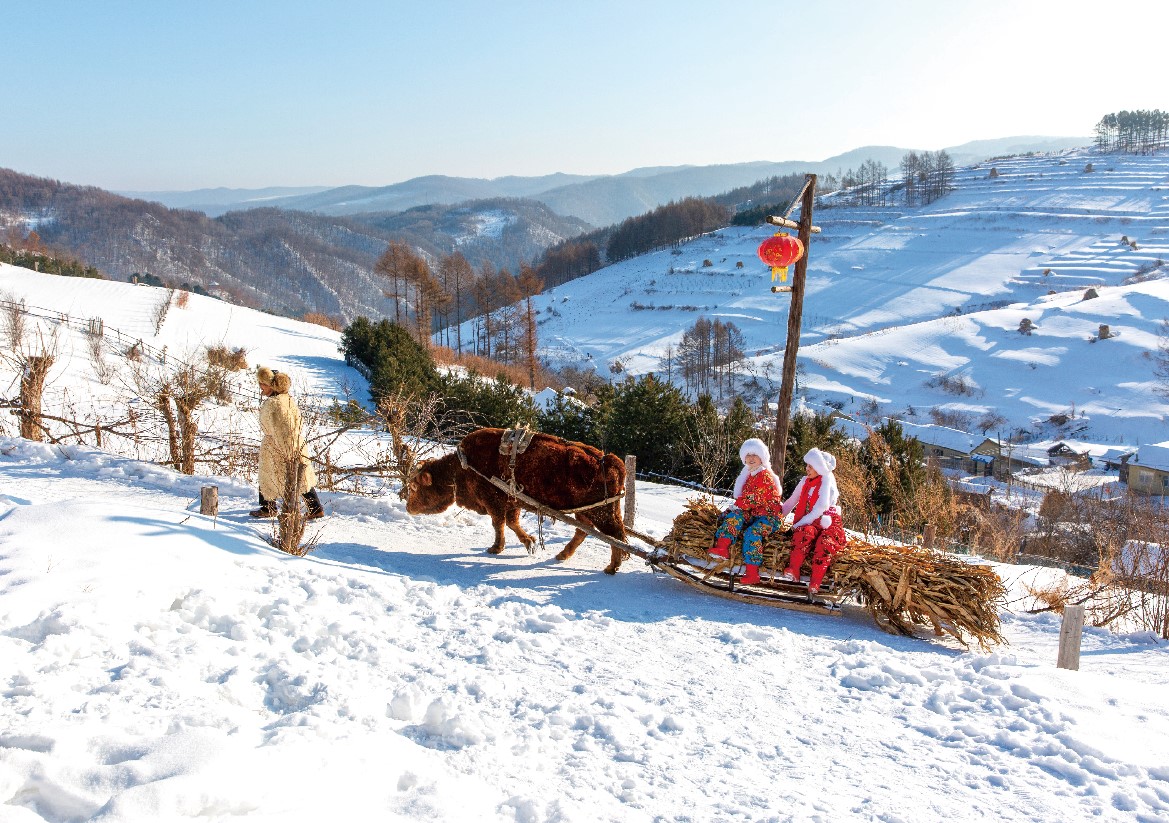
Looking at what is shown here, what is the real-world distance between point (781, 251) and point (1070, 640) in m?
4.69

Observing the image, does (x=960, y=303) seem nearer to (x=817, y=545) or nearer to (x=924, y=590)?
(x=817, y=545)

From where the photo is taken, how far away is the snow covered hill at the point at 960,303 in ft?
186

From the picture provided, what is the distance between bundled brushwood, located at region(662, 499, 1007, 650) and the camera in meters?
5.39

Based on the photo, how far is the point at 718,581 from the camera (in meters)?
6.25

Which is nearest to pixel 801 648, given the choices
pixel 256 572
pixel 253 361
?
pixel 256 572

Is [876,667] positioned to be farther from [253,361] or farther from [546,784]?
[253,361]

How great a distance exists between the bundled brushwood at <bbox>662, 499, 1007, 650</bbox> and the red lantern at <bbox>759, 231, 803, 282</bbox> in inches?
132

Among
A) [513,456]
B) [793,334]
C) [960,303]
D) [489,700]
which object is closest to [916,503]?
[793,334]

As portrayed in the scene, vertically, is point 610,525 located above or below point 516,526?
above

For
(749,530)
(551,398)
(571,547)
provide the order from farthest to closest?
(551,398), (571,547), (749,530)

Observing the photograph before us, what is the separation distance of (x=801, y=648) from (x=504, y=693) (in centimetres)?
222

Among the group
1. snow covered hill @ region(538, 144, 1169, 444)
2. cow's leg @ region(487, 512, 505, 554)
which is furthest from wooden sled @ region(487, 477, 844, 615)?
snow covered hill @ region(538, 144, 1169, 444)

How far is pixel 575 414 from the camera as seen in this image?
1973 cm

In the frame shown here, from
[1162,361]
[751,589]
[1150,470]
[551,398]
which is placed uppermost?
[751,589]
